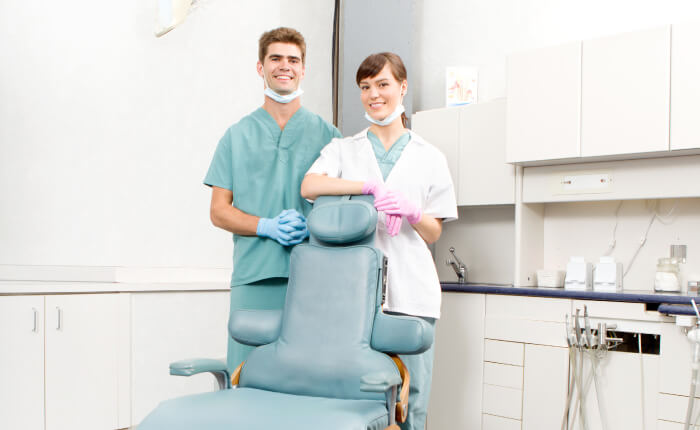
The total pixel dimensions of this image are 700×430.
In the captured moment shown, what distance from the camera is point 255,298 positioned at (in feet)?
6.93

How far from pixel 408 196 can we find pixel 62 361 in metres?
1.64

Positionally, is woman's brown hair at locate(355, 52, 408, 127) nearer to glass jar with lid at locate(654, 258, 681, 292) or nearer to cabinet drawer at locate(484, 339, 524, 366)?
cabinet drawer at locate(484, 339, 524, 366)

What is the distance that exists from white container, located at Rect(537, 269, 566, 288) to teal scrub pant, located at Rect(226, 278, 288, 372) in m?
1.54

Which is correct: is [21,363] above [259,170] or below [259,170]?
below

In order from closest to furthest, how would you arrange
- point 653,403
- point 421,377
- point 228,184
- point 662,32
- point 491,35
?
1. point 421,377
2. point 228,184
3. point 653,403
4. point 662,32
5. point 491,35

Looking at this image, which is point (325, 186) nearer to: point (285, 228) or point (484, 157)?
point (285, 228)

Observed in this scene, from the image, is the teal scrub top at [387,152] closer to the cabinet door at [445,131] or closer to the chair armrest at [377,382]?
the chair armrest at [377,382]

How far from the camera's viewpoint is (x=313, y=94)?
404 cm

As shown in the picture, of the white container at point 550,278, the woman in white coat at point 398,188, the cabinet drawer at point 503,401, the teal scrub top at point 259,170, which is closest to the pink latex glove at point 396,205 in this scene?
the woman in white coat at point 398,188

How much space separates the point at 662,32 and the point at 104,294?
2652 mm

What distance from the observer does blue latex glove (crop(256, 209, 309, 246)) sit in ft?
6.66

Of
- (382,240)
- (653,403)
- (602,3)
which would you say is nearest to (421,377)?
(382,240)

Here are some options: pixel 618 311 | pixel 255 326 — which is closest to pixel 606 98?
pixel 618 311

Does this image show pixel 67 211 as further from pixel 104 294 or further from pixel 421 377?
pixel 421 377
